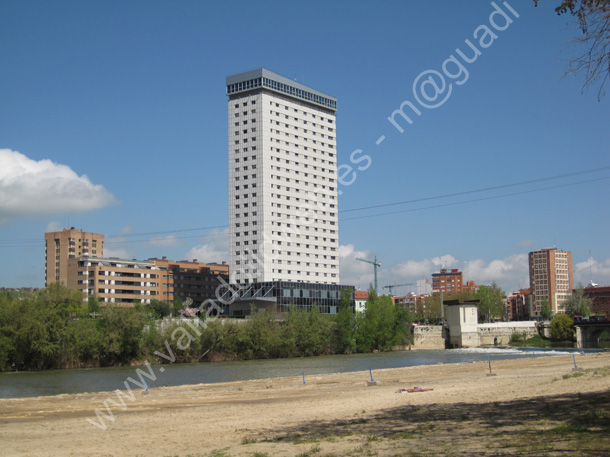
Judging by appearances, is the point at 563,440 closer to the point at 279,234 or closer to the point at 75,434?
the point at 75,434

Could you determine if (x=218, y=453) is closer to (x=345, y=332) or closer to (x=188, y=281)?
(x=345, y=332)

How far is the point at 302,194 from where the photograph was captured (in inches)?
6462

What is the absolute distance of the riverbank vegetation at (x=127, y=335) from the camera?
248 ft

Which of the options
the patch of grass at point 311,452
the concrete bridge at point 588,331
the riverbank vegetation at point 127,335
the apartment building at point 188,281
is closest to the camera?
the patch of grass at point 311,452

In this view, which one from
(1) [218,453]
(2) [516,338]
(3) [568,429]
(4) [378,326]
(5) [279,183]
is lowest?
(2) [516,338]

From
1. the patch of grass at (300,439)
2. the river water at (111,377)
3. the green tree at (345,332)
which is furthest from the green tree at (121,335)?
the patch of grass at (300,439)

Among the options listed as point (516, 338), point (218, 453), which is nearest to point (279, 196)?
point (516, 338)

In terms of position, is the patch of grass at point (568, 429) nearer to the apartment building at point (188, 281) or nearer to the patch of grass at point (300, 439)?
the patch of grass at point (300, 439)

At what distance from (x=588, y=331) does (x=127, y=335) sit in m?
112

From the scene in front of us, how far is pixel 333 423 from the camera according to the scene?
76.3 feet

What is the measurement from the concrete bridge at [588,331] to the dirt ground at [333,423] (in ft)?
390

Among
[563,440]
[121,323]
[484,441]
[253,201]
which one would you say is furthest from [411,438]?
[253,201]

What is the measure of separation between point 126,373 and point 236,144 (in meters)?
98.3

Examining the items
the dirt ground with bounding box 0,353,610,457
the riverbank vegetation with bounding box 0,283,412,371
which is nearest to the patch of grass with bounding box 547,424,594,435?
the dirt ground with bounding box 0,353,610,457
